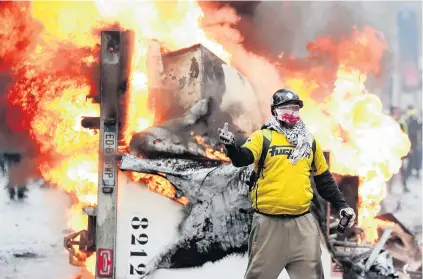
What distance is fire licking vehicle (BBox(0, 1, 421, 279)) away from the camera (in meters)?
4.84

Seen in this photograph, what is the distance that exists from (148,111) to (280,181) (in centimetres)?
146

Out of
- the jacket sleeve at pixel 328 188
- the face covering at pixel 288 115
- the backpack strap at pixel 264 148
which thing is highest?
the face covering at pixel 288 115

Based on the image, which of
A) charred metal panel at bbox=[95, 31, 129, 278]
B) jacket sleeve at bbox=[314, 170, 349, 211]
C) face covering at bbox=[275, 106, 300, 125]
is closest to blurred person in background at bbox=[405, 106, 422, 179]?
jacket sleeve at bbox=[314, 170, 349, 211]

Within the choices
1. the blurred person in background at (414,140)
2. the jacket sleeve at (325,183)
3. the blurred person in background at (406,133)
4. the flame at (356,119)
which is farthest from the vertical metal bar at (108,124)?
the blurred person in background at (414,140)

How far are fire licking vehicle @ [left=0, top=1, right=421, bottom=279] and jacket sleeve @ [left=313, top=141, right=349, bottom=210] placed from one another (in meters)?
0.85

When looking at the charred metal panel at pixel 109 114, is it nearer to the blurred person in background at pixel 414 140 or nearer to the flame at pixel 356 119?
the flame at pixel 356 119

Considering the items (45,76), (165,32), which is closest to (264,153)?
(165,32)

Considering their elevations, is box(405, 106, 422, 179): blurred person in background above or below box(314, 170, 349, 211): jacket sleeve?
above

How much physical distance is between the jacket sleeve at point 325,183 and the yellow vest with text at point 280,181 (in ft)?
0.68

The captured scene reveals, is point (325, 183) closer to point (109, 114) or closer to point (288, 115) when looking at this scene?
point (288, 115)

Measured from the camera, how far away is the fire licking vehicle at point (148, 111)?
4.84 metres

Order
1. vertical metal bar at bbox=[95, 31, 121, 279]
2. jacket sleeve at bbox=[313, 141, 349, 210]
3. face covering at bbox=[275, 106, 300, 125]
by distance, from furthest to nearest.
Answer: vertical metal bar at bbox=[95, 31, 121, 279], jacket sleeve at bbox=[313, 141, 349, 210], face covering at bbox=[275, 106, 300, 125]

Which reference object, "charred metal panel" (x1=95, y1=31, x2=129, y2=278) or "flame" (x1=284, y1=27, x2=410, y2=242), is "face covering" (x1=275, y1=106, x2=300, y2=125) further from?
"charred metal panel" (x1=95, y1=31, x2=129, y2=278)


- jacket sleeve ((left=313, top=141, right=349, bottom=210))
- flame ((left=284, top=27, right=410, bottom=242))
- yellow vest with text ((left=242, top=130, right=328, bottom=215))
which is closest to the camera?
yellow vest with text ((left=242, top=130, right=328, bottom=215))
